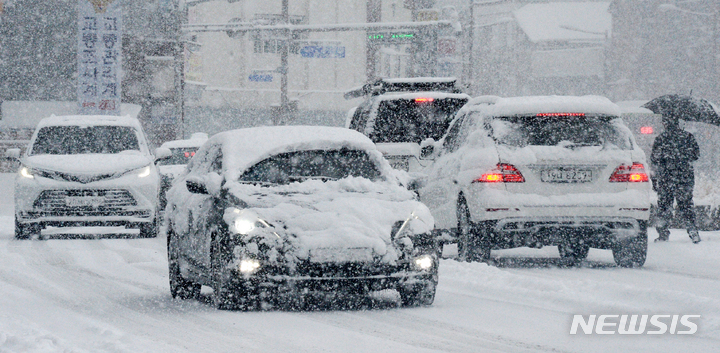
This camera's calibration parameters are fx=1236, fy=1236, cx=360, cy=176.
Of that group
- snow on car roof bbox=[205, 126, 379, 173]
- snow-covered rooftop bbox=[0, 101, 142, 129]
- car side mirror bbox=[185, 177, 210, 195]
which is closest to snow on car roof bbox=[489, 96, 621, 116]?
snow on car roof bbox=[205, 126, 379, 173]

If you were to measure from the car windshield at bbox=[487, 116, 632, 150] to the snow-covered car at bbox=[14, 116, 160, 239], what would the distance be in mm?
6865

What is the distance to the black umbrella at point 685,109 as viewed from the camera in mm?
16281

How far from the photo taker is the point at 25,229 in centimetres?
1747

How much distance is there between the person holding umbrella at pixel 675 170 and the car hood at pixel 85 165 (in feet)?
23.8

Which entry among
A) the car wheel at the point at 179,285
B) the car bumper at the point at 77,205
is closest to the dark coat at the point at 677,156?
the car bumper at the point at 77,205

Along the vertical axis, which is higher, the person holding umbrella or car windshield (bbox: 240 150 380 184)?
car windshield (bbox: 240 150 380 184)

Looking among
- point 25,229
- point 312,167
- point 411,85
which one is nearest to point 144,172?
point 25,229

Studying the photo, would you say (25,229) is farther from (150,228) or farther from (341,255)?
(341,255)

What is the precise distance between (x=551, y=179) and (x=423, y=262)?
314 cm

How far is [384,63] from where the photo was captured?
78.6m

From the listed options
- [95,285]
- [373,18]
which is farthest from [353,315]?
[373,18]

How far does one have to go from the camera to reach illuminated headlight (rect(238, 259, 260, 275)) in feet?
29.1

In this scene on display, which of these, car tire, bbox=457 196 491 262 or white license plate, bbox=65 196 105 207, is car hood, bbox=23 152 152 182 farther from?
car tire, bbox=457 196 491 262

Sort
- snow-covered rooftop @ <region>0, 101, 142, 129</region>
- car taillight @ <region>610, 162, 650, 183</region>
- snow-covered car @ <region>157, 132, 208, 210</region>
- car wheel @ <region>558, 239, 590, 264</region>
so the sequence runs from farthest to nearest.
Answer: snow-covered rooftop @ <region>0, 101, 142, 129</region>, snow-covered car @ <region>157, 132, 208, 210</region>, car wheel @ <region>558, 239, 590, 264</region>, car taillight @ <region>610, 162, 650, 183</region>
